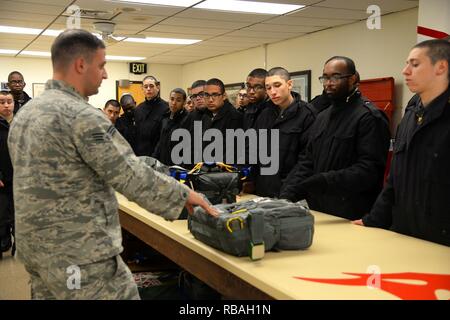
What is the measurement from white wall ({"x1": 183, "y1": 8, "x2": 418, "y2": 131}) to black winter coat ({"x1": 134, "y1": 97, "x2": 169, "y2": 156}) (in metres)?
2.72

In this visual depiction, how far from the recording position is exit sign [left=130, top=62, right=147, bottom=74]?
1155 cm

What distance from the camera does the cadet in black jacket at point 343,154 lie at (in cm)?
244

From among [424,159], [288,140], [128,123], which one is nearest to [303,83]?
[128,123]

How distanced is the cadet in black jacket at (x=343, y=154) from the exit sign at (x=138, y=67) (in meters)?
9.32

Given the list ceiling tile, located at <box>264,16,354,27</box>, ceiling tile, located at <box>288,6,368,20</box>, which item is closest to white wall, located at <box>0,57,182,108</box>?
ceiling tile, located at <box>264,16,354,27</box>

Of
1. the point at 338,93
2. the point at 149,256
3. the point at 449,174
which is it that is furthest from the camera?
the point at 149,256

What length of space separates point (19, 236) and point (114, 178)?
41cm

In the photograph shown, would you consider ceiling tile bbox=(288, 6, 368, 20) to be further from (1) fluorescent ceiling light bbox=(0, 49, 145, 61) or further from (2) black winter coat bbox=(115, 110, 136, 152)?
(1) fluorescent ceiling light bbox=(0, 49, 145, 61)

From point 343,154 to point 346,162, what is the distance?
0.05 metres

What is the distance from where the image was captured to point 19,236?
1.66 metres

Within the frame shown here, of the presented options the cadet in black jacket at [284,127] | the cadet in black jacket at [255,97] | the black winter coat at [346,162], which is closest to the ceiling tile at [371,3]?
the cadet in black jacket at [255,97]

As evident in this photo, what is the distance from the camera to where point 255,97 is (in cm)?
392
